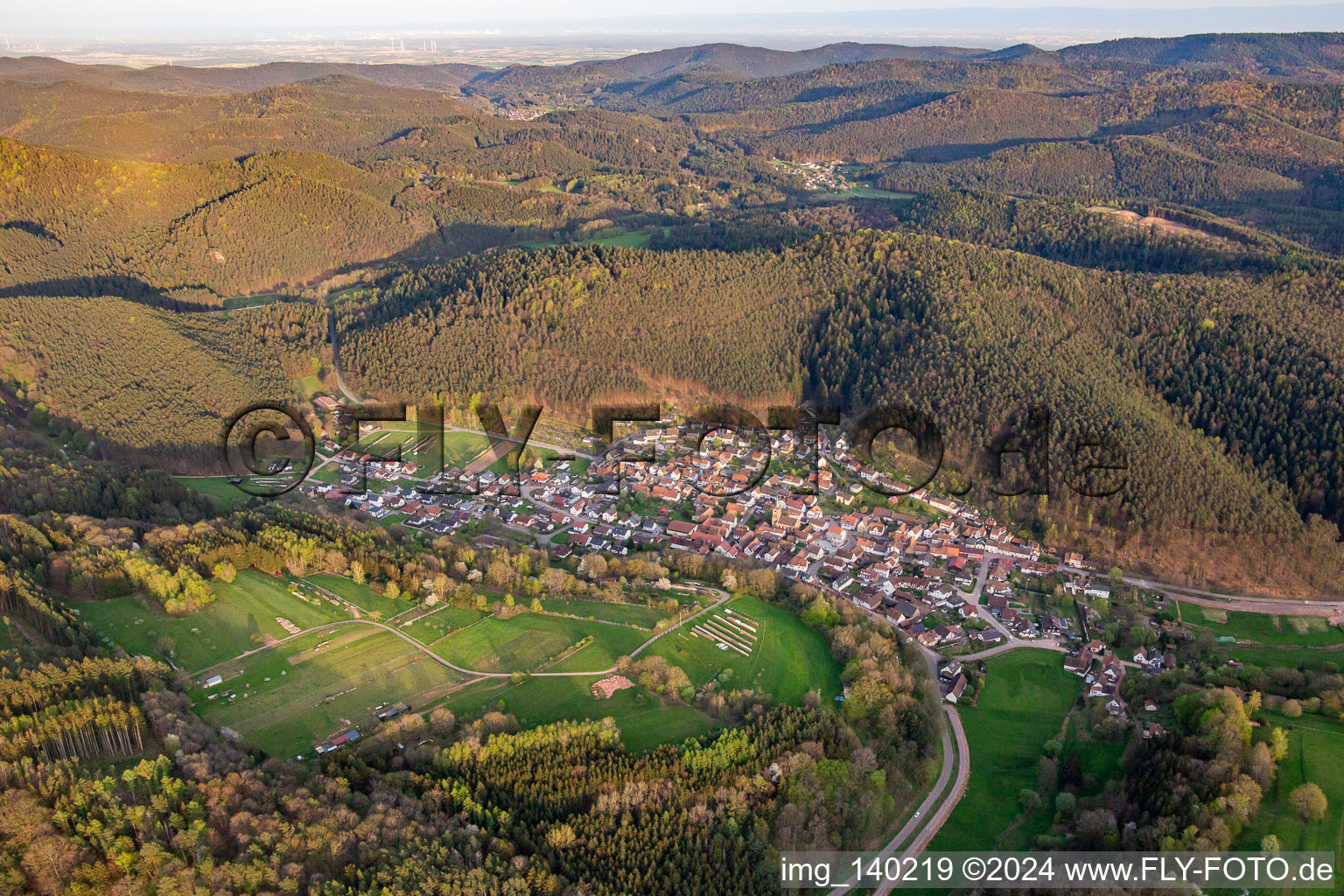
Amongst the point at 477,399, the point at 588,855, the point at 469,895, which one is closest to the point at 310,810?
the point at 469,895

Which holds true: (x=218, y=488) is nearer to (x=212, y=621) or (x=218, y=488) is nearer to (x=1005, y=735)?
(x=212, y=621)

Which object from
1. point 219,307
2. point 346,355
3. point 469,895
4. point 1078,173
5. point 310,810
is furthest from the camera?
point 1078,173

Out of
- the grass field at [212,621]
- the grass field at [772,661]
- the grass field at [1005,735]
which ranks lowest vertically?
the grass field at [1005,735]

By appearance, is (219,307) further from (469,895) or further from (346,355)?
(469,895)

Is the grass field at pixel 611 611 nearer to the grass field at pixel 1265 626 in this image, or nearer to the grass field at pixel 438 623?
the grass field at pixel 438 623

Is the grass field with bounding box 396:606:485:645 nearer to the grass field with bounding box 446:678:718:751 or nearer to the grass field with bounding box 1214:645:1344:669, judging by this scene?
the grass field with bounding box 446:678:718:751

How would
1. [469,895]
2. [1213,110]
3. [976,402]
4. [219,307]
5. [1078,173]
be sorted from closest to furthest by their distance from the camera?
[469,895] < [976,402] < [219,307] < [1078,173] < [1213,110]

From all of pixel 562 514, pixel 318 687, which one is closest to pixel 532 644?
pixel 318 687

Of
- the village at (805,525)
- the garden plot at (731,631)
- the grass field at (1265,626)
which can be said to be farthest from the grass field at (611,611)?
the grass field at (1265,626)
